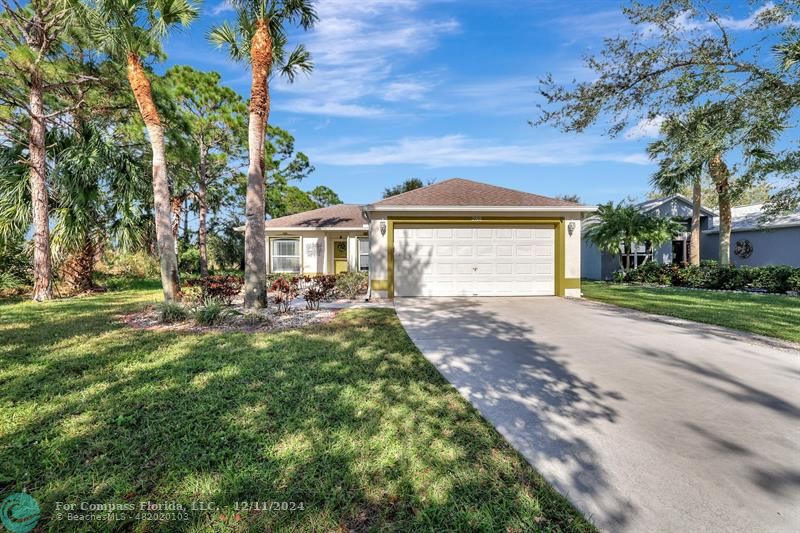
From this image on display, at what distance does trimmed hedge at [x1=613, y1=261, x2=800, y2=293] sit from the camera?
13219mm

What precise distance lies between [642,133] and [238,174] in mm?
18936

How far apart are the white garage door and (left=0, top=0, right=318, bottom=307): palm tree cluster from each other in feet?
15.7

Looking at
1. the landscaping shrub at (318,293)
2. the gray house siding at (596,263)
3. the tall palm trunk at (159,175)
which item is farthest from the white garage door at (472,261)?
the gray house siding at (596,263)

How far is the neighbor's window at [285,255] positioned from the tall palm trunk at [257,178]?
395 inches

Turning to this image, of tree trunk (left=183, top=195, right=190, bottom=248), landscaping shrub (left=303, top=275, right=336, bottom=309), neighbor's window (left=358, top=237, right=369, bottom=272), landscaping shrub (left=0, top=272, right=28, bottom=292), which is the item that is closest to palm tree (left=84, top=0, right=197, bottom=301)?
landscaping shrub (left=303, top=275, right=336, bottom=309)

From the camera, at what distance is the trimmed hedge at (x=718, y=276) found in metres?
13.2

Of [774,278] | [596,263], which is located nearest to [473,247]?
[774,278]

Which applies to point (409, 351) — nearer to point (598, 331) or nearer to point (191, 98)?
point (598, 331)

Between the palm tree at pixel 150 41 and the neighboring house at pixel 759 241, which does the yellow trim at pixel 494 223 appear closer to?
the palm tree at pixel 150 41

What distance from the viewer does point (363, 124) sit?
1788cm

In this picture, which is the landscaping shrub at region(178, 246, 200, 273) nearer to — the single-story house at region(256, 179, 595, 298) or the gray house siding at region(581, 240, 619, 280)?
the single-story house at region(256, 179, 595, 298)

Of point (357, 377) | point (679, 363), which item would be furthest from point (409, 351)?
point (679, 363)

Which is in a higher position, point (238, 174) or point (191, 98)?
point (191, 98)

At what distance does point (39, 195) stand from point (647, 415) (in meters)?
15.3
